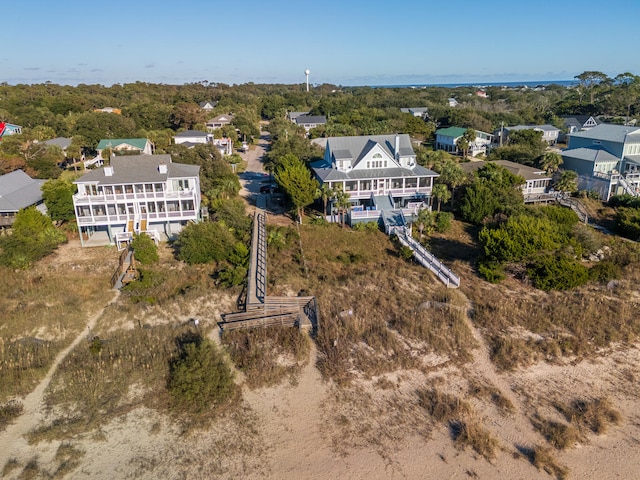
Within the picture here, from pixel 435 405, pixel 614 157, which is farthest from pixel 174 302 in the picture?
pixel 614 157

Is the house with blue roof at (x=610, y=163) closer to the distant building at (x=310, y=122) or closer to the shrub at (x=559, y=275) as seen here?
the shrub at (x=559, y=275)

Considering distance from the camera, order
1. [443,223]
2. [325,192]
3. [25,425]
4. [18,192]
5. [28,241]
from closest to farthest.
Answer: [25,425] < [28,241] < [443,223] < [325,192] < [18,192]

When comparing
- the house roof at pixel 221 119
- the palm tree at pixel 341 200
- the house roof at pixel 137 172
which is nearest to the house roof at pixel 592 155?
the palm tree at pixel 341 200

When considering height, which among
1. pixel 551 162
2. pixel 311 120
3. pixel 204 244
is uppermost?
pixel 311 120

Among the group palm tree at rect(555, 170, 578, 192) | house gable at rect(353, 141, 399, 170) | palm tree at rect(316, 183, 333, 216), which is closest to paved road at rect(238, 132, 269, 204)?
palm tree at rect(316, 183, 333, 216)

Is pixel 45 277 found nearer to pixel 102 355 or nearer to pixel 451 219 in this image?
pixel 102 355

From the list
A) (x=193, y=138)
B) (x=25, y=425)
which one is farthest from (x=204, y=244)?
(x=193, y=138)

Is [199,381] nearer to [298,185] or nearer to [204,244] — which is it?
[204,244]
